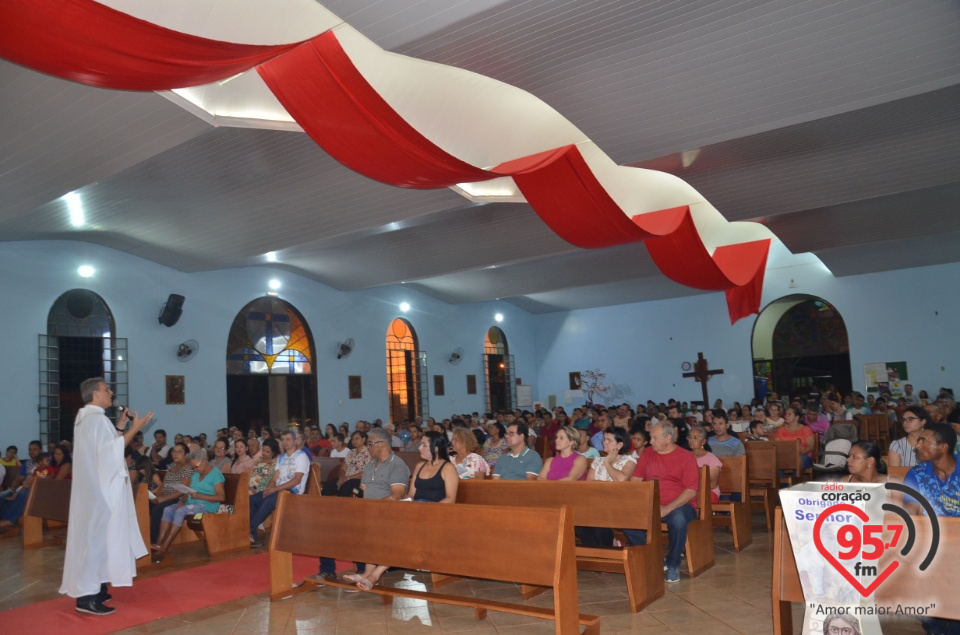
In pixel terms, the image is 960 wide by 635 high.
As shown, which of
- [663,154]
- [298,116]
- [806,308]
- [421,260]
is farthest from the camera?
[806,308]

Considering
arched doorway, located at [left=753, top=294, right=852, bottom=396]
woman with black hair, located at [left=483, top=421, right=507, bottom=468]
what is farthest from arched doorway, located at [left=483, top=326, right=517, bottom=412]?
woman with black hair, located at [left=483, top=421, right=507, bottom=468]

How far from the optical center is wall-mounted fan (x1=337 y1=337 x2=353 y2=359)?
14.1m

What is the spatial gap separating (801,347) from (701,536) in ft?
41.3

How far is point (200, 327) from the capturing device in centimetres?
1196

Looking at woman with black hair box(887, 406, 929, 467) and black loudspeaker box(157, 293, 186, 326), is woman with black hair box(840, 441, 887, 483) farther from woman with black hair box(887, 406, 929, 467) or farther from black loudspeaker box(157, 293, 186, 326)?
black loudspeaker box(157, 293, 186, 326)

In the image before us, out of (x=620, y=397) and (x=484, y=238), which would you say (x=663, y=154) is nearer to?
(x=484, y=238)

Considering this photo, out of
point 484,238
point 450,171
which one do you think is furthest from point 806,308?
point 450,171

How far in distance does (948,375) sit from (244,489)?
13.1m

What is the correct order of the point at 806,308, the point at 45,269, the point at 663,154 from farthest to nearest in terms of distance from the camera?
the point at 806,308, the point at 45,269, the point at 663,154

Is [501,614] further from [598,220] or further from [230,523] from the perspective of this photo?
[598,220]

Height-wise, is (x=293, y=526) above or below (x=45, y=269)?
below

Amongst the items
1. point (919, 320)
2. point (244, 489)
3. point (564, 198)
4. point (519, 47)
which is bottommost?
point (244, 489)

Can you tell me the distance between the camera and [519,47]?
5301 mm

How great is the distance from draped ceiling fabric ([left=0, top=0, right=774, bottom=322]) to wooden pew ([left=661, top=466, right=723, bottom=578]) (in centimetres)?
280
